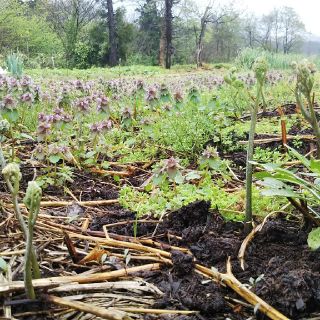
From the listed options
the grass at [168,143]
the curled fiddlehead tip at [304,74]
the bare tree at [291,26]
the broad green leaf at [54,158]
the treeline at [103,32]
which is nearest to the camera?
the curled fiddlehead tip at [304,74]

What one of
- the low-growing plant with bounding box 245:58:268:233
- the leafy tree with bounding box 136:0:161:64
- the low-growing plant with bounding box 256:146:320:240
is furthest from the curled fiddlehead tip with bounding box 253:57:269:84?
the leafy tree with bounding box 136:0:161:64

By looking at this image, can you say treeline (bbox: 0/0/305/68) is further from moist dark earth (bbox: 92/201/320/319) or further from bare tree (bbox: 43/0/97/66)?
moist dark earth (bbox: 92/201/320/319)

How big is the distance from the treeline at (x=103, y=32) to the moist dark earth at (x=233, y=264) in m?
23.8

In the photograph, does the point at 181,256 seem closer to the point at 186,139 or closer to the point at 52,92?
the point at 186,139

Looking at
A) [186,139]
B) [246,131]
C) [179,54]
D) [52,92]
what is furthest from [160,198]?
[179,54]

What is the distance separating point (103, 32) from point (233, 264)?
31711mm

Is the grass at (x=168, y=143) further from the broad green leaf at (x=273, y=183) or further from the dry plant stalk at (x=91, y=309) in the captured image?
the dry plant stalk at (x=91, y=309)

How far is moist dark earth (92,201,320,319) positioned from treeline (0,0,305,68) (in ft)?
78.0

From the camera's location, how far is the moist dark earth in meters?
1.07

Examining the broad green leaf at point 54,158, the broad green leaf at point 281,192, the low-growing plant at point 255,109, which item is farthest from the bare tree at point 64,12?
the broad green leaf at point 281,192

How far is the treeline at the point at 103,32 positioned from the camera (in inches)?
1190

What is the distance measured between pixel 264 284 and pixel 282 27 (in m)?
70.6

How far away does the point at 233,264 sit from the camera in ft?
4.21

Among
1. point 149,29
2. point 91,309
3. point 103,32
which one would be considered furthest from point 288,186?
point 149,29
